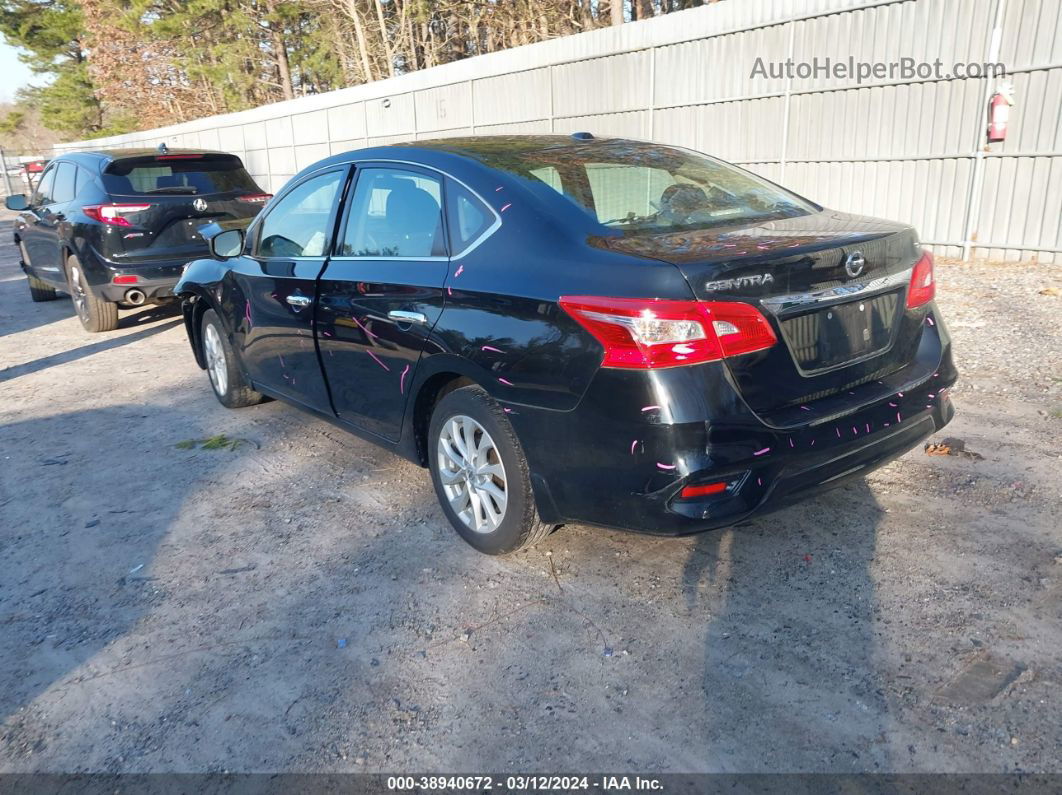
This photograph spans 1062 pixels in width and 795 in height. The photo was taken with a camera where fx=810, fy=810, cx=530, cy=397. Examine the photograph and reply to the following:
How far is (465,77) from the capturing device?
15.6 m

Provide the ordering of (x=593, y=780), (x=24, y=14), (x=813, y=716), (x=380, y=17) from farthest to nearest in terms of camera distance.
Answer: (x=24, y=14)
(x=380, y=17)
(x=813, y=716)
(x=593, y=780)

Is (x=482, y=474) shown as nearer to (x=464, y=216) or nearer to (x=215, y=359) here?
(x=464, y=216)

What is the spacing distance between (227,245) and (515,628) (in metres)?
3.31

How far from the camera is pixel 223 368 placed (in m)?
5.57

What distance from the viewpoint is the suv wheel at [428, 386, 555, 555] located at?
3109 millimetres

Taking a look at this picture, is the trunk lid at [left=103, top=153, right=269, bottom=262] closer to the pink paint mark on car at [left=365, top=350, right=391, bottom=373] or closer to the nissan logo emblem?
the pink paint mark on car at [left=365, top=350, right=391, bottom=373]

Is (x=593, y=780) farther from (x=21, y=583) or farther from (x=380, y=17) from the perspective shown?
(x=380, y=17)

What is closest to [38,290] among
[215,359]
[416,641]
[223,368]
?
[215,359]

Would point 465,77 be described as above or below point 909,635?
above

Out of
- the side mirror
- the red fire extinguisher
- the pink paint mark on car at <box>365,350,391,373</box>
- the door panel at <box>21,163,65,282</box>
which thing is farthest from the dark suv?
the red fire extinguisher

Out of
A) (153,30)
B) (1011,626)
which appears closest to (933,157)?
(1011,626)

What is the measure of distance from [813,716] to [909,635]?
0.58 metres

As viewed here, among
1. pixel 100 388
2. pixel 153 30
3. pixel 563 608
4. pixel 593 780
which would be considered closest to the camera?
pixel 593 780

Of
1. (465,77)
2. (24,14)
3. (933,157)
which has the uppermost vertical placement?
(24,14)
